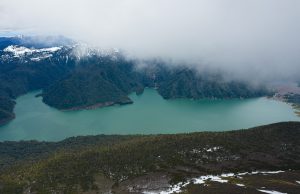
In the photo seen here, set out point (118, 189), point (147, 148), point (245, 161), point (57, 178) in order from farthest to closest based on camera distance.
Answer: point (147, 148)
point (245, 161)
point (57, 178)
point (118, 189)

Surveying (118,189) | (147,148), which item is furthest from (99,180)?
(147,148)

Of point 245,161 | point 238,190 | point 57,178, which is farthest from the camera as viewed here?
point 245,161

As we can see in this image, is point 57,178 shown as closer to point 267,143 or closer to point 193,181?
point 193,181

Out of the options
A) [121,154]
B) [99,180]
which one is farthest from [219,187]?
[121,154]

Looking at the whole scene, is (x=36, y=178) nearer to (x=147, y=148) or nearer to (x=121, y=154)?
(x=121, y=154)

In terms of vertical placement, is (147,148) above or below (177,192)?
above

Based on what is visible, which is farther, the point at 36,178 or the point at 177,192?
the point at 36,178
